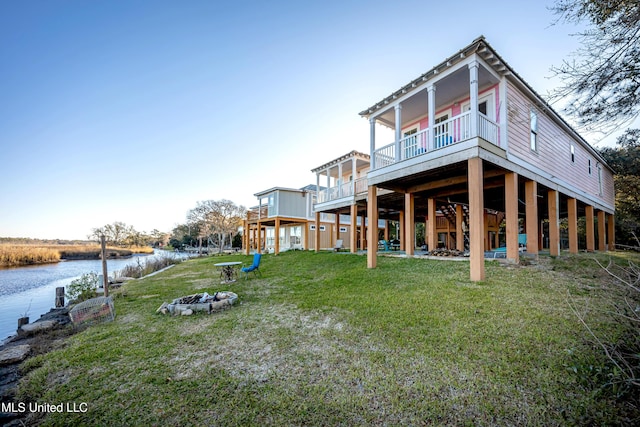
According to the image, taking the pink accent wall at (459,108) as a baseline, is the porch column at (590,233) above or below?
below

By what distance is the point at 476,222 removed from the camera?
6066 mm

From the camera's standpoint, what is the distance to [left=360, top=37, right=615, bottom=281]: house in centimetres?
648

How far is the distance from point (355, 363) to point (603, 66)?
5909 mm

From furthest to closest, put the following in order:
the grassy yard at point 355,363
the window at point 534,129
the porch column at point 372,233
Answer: the window at point 534,129
the porch column at point 372,233
the grassy yard at point 355,363

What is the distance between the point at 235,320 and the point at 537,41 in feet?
28.3

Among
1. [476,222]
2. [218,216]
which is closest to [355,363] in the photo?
[476,222]

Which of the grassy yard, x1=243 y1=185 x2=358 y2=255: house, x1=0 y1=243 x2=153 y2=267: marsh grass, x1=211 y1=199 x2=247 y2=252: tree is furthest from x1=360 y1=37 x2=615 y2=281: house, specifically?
x1=0 y1=243 x2=153 y2=267: marsh grass

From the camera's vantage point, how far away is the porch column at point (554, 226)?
9311mm

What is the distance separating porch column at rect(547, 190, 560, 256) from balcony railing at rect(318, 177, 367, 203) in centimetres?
742

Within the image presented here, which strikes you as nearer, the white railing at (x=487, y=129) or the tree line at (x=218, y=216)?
the white railing at (x=487, y=129)

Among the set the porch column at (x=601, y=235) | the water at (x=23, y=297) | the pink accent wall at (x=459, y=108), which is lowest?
the water at (x=23, y=297)

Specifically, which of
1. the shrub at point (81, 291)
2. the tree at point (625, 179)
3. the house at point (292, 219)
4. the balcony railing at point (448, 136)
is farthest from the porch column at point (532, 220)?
the shrub at point (81, 291)

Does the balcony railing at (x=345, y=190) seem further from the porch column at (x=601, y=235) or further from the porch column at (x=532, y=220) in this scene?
the porch column at (x=601, y=235)

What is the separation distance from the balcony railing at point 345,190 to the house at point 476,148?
189 cm
